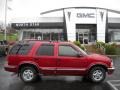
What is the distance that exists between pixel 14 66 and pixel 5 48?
56.7 feet

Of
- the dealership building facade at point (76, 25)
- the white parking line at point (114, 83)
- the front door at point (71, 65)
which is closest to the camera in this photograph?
the white parking line at point (114, 83)

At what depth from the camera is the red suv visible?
13.0 meters

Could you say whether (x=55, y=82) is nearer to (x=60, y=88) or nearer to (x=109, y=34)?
(x=60, y=88)

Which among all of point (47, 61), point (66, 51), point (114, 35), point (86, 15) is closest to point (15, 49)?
point (47, 61)

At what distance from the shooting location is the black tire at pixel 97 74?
43.1 feet

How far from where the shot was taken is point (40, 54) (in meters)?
13.2

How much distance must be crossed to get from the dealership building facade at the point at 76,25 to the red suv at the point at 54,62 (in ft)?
154

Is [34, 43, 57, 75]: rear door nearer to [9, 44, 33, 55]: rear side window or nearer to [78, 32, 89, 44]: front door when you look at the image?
[9, 44, 33, 55]: rear side window

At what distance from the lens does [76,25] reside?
62.2 meters

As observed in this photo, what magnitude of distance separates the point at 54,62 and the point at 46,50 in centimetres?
64

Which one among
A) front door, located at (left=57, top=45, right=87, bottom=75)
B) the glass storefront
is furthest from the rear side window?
the glass storefront

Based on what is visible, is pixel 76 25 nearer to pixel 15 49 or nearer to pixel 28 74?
pixel 15 49

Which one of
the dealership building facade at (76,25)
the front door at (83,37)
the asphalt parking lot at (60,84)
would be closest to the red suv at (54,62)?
the asphalt parking lot at (60,84)

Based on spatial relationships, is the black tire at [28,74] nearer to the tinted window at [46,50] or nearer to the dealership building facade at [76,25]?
the tinted window at [46,50]
